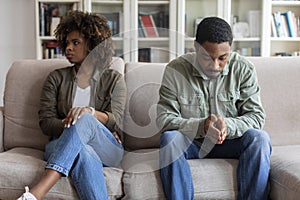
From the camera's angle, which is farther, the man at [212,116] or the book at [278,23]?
the book at [278,23]

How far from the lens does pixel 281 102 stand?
2176mm

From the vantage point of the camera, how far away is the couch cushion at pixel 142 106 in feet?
7.07

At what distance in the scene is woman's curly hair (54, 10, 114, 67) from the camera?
2.10m

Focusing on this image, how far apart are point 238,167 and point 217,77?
0.39 metres

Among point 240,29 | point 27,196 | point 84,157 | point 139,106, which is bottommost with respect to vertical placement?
point 27,196

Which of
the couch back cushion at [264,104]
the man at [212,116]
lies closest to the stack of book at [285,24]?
the couch back cushion at [264,104]

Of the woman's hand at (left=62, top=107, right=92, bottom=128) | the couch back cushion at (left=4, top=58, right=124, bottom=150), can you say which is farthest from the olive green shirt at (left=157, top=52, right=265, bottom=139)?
the couch back cushion at (left=4, top=58, right=124, bottom=150)

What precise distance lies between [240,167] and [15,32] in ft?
9.27

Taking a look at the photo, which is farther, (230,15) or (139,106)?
(230,15)

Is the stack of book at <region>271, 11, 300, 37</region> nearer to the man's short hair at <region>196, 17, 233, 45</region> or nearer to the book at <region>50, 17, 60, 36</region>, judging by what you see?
the book at <region>50, 17, 60, 36</region>

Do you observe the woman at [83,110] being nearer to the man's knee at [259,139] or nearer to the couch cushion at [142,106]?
the couch cushion at [142,106]

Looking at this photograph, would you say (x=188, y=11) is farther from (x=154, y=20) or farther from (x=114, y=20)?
(x=114, y=20)

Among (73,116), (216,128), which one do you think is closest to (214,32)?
(216,128)

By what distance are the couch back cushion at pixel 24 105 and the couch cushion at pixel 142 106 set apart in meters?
0.10
